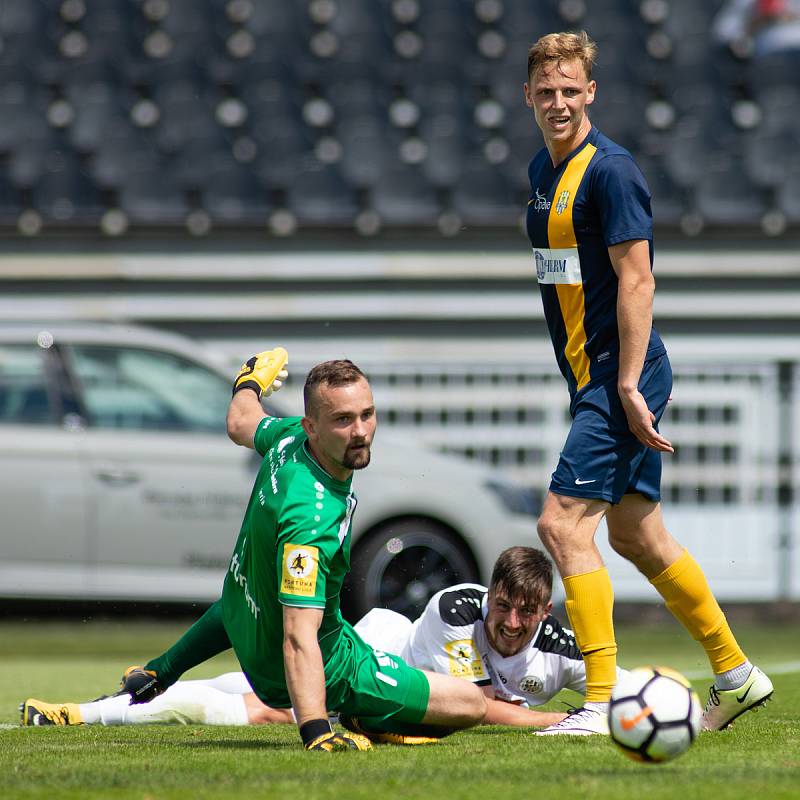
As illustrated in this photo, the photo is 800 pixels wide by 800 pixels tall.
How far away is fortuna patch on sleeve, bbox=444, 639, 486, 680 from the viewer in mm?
5367

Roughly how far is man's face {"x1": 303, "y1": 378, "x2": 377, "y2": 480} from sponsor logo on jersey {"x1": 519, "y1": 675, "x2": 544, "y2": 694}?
4.83 feet

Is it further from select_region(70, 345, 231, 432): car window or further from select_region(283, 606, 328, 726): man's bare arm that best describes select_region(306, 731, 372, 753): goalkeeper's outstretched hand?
select_region(70, 345, 231, 432): car window

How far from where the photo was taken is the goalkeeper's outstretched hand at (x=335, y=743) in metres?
4.20

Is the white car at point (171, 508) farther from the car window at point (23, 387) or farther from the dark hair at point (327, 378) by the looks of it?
the dark hair at point (327, 378)

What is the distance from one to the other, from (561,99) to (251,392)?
1384 mm

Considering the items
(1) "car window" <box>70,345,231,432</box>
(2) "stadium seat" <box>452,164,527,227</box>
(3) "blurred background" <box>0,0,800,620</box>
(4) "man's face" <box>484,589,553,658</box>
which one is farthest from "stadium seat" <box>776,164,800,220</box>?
(4) "man's face" <box>484,589,553,658</box>

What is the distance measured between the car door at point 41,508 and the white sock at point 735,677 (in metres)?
4.08

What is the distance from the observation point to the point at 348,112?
43.8 ft

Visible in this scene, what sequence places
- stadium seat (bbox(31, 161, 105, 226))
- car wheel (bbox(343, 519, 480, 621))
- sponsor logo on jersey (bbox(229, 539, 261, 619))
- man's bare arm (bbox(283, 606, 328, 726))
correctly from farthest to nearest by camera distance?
stadium seat (bbox(31, 161, 105, 226))
car wheel (bbox(343, 519, 480, 621))
sponsor logo on jersey (bbox(229, 539, 261, 619))
man's bare arm (bbox(283, 606, 328, 726))

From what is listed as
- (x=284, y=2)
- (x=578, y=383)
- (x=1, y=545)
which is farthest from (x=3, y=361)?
(x=284, y=2)

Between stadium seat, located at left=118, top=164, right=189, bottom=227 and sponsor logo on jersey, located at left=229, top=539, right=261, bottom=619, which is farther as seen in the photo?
stadium seat, located at left=118, top=164, right=189, bottom=227

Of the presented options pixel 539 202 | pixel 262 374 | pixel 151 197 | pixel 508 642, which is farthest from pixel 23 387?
pixel 151 197

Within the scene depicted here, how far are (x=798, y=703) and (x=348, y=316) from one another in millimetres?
6703

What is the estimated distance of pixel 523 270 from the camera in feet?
Result: 39.5
